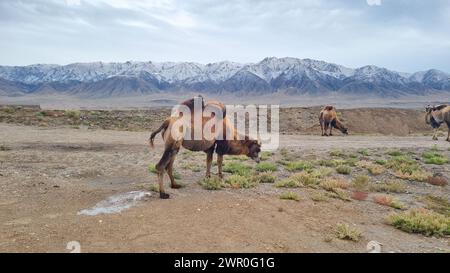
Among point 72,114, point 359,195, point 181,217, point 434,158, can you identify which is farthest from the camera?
point 72,114

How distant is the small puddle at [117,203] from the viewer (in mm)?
8836

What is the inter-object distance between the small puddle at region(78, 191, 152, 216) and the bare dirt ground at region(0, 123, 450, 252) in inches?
7.8

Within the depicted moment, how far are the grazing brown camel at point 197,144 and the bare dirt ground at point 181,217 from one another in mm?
696

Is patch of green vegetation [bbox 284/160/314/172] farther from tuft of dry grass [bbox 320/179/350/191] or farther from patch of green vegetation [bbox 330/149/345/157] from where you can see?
patch of green vegetation [bbox 330/149/345/157]

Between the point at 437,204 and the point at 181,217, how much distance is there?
712 centimetres

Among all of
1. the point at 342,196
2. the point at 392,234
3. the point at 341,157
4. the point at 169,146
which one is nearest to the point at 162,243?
the point at 169,146

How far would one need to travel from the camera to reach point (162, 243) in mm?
7027

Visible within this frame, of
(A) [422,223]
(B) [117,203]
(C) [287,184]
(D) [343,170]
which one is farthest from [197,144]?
(D) [343,170]

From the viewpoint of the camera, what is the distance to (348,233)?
7.83 meters

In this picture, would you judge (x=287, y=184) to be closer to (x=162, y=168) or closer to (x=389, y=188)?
(x=389, y=188)

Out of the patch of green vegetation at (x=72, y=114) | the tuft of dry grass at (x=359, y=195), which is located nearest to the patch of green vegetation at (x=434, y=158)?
the tuft of dry grass at (x=359, y=195)

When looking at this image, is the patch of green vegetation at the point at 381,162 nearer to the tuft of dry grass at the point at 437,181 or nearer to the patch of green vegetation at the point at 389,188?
the tuft of dry grass at the point at 437,181
